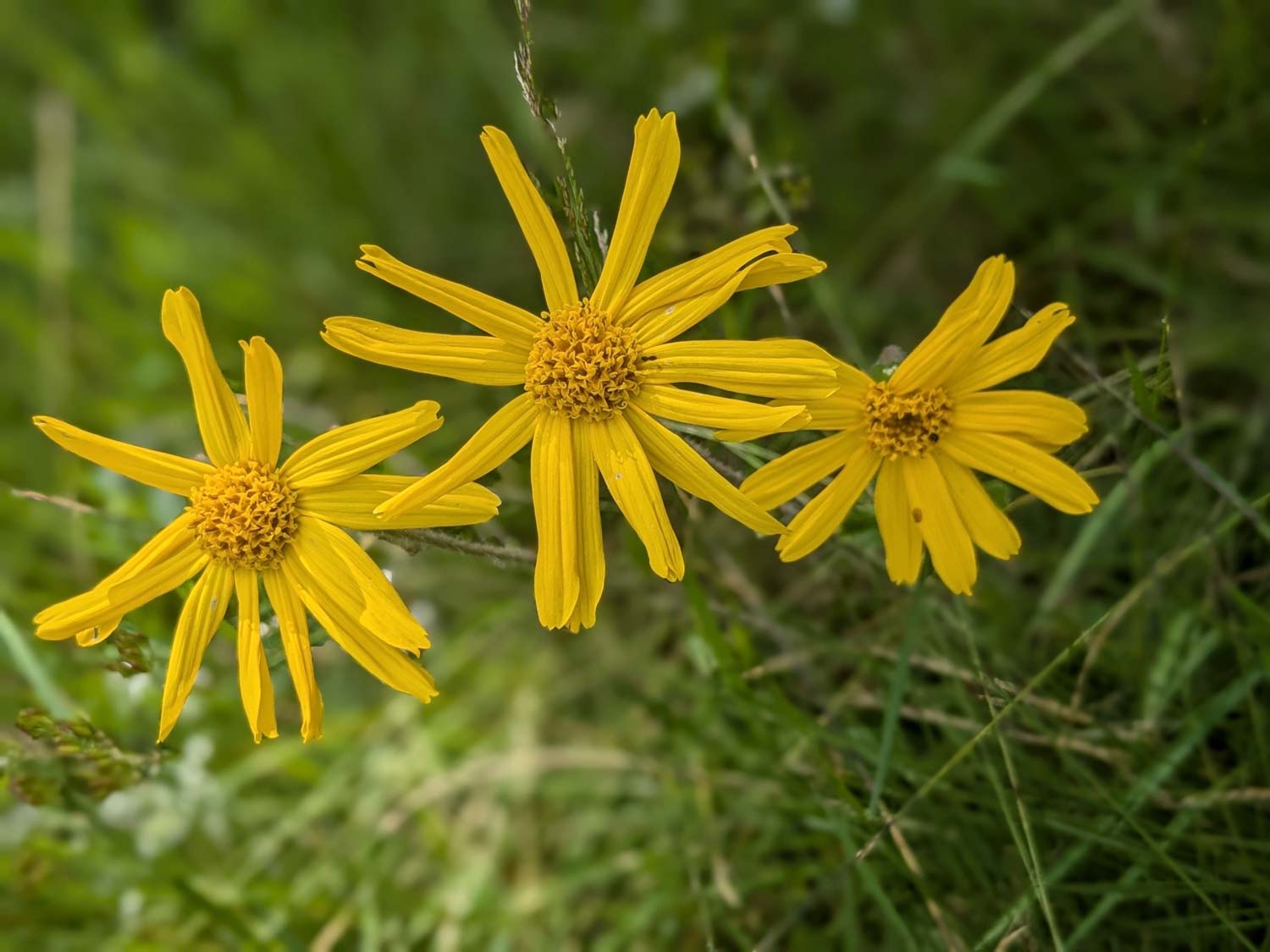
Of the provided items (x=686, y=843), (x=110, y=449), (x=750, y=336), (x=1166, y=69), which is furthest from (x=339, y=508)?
(x=1166, y=69)

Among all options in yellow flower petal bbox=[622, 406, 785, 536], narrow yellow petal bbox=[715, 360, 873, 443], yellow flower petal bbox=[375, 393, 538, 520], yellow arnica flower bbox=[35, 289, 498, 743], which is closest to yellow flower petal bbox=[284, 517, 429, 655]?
yellow arnica flower bbox=[35, 289, 498, 743]

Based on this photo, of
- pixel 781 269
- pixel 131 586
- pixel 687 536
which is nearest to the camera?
pixel 781 269

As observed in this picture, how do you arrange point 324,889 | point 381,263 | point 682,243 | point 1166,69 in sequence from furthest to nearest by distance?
point 1166,69, point 324,889, point 682,243, point 381,263

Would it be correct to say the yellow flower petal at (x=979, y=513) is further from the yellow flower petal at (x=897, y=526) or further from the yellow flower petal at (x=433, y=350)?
the yellow flower petal at (x=433, y=350)

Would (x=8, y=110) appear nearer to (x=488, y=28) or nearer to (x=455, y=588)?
(x=488, y=28)

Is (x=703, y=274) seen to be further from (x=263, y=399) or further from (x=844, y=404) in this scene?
(x=263, y=399)

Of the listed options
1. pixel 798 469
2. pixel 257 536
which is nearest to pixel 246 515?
pixel 257 536
